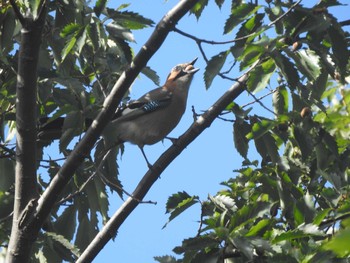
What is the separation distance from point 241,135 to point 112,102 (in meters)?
1.10

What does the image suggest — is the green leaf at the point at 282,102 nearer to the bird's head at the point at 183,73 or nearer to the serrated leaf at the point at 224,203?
the serrated leaf at the point at 224,203

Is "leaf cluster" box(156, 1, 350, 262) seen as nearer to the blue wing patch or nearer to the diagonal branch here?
the diagonal branch

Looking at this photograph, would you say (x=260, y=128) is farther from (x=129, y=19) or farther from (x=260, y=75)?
(x=129, y=19)

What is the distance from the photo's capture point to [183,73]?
22.7ft

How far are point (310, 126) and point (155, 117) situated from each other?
278cm

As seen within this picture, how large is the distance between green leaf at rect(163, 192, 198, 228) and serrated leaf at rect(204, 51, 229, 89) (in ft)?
2.39

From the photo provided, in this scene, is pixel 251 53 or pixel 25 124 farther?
pixel 25 124

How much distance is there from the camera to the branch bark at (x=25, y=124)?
3133mm

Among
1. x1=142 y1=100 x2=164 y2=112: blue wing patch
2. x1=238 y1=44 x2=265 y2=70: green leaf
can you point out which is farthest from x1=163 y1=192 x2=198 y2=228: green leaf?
x1=142 y1=100 x2=164 y2=112: blue wing patch

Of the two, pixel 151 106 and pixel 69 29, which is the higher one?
pixel 151 106

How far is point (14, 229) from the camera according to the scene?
3160 millimetres

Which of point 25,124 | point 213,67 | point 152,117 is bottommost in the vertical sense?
point 213,67

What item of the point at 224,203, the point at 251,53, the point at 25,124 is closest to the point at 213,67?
the point at 251,53

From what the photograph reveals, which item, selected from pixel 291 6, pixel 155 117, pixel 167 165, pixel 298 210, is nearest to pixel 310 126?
pixel 298 210
